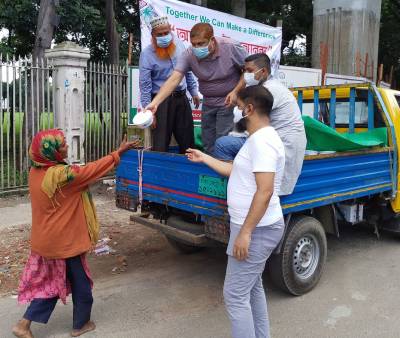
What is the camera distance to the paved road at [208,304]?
3.33 meters

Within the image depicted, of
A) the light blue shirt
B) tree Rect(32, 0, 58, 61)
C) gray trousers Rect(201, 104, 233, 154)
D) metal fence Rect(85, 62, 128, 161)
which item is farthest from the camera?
tree Rect(32, 0, 58, 61)

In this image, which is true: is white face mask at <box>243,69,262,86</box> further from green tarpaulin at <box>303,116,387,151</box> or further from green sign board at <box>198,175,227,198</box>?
green tarpaulin at <box>303,116,387,151</box>

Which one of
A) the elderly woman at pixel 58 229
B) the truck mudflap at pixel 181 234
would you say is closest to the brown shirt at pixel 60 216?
the elderly woman at pixel 58 229

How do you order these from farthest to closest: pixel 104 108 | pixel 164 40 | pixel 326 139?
pixel 104 108, pixel 164 40, pixel 326 139

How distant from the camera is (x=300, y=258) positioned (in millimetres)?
3893

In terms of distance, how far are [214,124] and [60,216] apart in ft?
6.15

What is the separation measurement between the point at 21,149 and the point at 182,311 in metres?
4.91

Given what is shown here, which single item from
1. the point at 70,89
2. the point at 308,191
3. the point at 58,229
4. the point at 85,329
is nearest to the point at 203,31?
the point at 308,191

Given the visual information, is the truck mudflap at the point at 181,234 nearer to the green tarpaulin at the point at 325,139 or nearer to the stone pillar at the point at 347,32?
the green tarpaulin at the point at 325,139

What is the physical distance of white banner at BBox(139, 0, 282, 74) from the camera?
21.0ft

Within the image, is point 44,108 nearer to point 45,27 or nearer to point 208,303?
point 45,27

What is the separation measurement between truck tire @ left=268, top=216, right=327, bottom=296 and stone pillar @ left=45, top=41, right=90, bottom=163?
4734 mm

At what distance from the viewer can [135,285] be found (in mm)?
4156

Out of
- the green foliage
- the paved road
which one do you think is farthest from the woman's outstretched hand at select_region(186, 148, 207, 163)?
the green foliage
